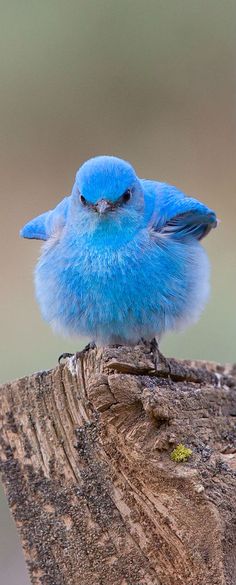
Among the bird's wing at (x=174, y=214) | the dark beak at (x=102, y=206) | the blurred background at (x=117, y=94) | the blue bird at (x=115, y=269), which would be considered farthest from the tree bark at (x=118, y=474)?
the blurred background at (x=117, y=94)

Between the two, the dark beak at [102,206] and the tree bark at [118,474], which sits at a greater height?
the dark beak at [102,206]

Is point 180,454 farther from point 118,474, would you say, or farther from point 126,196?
point 126,196

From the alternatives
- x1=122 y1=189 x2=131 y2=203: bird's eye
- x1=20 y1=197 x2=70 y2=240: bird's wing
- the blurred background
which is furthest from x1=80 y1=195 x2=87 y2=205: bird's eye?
the blurred background

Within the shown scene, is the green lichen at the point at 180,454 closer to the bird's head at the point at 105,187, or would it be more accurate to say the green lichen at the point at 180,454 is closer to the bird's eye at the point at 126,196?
the bird's head at the point at 105,187

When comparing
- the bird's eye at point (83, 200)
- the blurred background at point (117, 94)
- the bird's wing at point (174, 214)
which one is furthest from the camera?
the blurred background at point (117, 94)

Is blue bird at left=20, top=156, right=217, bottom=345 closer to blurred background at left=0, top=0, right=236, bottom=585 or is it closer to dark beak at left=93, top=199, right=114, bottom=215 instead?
dark beak at left=93, top=199, right=114, bottom=215

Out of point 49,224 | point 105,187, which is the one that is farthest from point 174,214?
point 49,224
